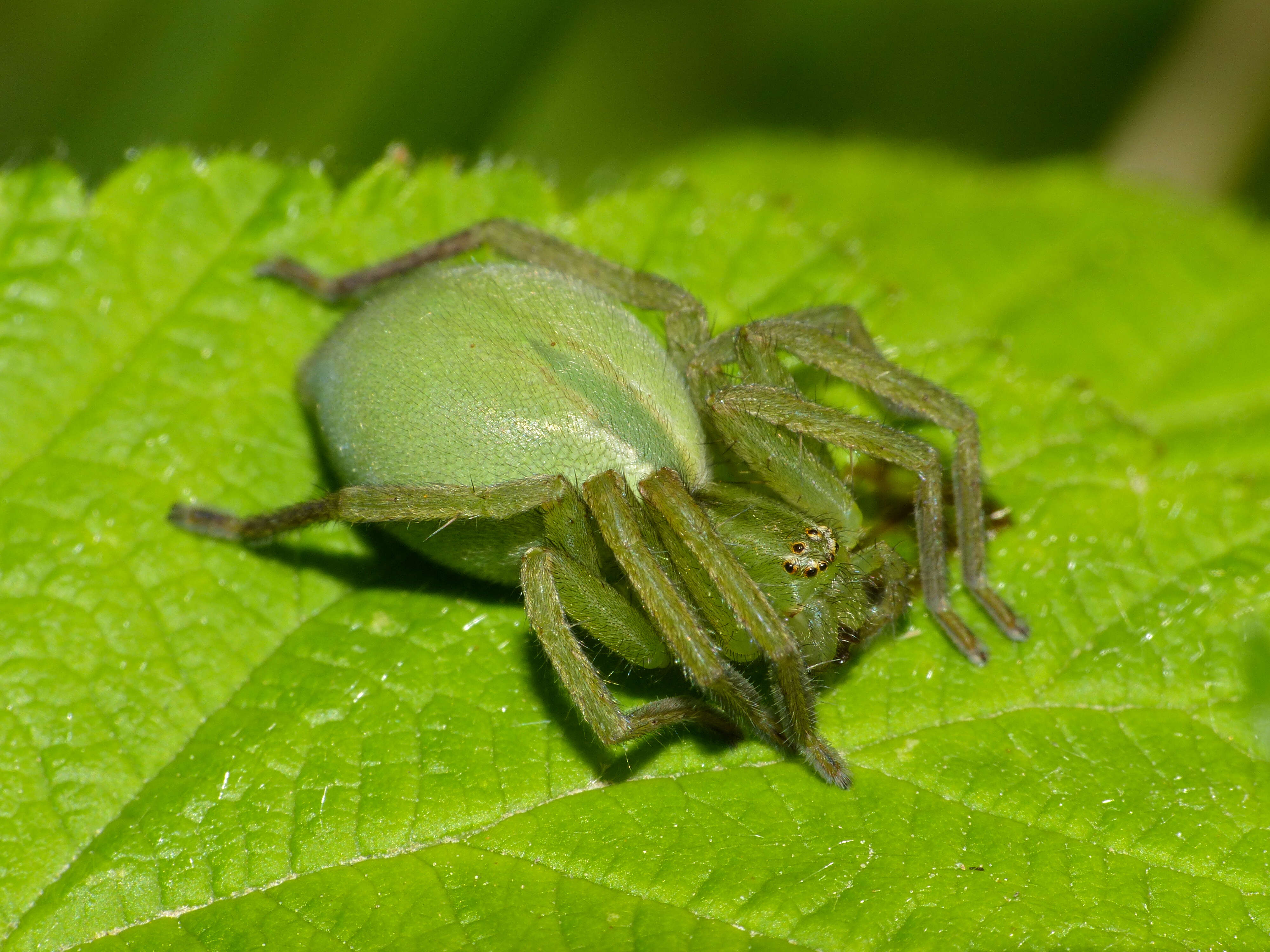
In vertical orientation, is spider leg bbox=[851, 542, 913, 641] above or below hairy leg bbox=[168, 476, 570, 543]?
above

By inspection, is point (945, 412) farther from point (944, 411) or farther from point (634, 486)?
point (634, 486)

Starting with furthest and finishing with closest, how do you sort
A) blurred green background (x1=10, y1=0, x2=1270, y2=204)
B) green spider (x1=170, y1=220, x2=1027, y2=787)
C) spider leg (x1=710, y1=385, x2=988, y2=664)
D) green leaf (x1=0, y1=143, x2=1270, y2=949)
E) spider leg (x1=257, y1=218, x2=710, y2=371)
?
blurred green background (x1=10, y1=0, x2=1270, y2=204) < spider leg (x1=257, y1=218, x2=710, y2=371) < spider leg (x1=710, y1=385, x2=988, y2=664) < green spider (x1=170, y1=220, x2=1027, y2=787) < green leaf (x1=0, y1=143, x2=1270, y2=949)

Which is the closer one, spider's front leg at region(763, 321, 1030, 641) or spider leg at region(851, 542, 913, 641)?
spider leg at region(851, 542, 913, 641)

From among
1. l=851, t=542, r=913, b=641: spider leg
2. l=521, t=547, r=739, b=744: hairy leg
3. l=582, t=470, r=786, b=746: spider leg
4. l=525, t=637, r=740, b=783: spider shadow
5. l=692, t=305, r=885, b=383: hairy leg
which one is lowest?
l=525, t=637, r=740, b=783: spider shadow

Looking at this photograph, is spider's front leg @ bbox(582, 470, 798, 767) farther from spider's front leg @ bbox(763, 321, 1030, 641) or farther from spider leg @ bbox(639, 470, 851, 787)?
spider's front leg @ bbox(763, 321, 1030, 641)

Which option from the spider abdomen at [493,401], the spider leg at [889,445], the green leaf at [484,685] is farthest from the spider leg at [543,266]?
the spider leg at [889,445]

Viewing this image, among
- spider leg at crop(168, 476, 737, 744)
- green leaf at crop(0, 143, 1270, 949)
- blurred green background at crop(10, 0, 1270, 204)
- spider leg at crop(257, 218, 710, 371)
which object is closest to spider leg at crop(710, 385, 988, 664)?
green leaf at crop(0, 143, 1270, 949)

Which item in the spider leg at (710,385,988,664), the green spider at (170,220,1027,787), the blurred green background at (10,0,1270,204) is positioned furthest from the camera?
the blurred green background at (10,0,1270,204)
